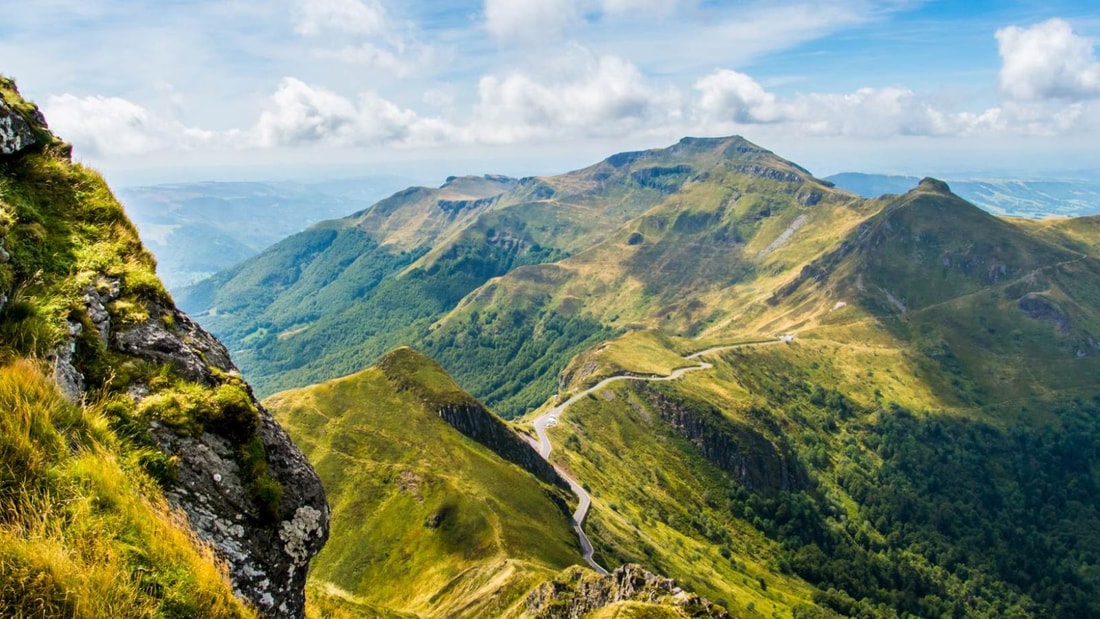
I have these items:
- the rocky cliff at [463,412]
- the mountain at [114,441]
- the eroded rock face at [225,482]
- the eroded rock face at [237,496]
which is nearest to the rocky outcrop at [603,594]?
the eroded rock face at [237,496]

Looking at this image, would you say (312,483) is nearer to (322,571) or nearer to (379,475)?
(322,571)

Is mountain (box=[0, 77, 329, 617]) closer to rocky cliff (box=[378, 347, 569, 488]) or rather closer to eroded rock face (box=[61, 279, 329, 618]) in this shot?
eroded rock face (box=[61, 279, 329, 618])

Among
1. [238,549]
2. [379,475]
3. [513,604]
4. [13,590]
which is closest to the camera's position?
[13,590]

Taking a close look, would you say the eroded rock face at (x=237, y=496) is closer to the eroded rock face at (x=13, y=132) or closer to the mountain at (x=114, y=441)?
the mountain at (x=114, y=441)

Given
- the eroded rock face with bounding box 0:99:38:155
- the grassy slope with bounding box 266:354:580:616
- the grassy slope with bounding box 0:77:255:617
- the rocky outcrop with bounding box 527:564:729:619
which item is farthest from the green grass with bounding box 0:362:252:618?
the grassy slope with bounding box 266:354:580:616

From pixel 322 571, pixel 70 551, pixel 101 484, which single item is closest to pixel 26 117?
pixel 101 484

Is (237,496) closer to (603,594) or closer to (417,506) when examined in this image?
(603,594)
